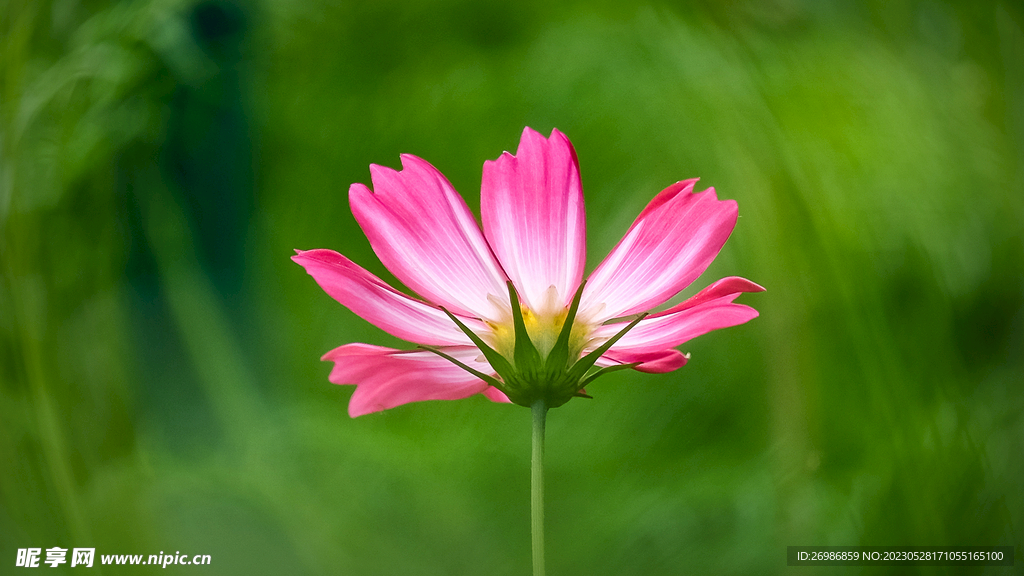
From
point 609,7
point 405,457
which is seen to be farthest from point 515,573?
point 609,7

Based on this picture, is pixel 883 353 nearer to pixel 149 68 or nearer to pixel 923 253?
pixel 923 253

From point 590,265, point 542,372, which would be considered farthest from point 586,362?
point 590,265

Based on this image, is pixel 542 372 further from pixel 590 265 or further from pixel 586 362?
pixel 590 265

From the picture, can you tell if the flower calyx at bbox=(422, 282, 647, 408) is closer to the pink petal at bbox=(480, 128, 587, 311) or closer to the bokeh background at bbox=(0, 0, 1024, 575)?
the pink petal at bbox=(480, 128, 587, 311)

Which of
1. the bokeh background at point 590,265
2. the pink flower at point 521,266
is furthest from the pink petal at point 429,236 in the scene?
the bokeh background at point 590,265

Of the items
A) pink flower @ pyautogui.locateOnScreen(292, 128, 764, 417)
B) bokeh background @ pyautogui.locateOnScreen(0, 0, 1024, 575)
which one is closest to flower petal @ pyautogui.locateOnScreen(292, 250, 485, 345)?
pink flower @ pyautogui.locateOnScreen(292, 128, 764, 417)

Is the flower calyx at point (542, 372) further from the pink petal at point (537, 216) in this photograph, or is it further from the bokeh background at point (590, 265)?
the bokeh background at point (590, 265)

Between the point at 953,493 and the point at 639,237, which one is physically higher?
the point at 639,237
